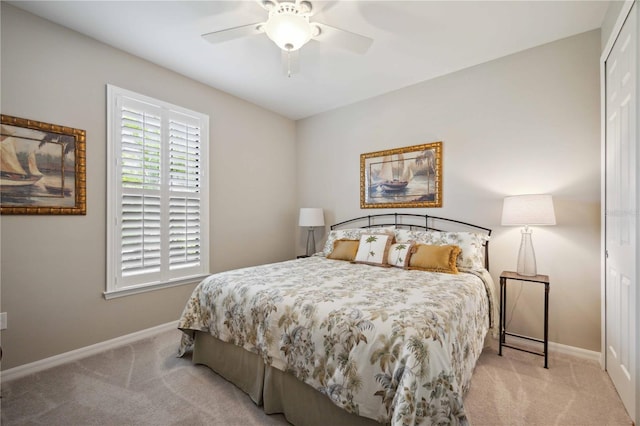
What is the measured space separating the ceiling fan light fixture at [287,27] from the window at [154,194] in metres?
1.73

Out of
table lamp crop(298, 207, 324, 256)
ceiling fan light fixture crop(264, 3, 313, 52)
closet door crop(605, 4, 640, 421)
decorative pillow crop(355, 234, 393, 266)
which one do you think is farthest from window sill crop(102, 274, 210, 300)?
closet door crop(605, 4, 640, 421)

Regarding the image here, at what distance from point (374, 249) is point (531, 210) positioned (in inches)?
55.5

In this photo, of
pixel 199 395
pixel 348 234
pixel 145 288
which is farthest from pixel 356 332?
pixel 145 288

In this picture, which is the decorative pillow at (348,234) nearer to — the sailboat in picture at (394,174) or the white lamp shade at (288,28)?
the sailboat in picture at (394,174)

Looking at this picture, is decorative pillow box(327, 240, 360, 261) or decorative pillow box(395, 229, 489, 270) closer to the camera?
decorative pillow box(395, 229, 489, 270)

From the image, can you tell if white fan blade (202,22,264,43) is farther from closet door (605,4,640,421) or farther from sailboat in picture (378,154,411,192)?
closet door (605,4,640,421)

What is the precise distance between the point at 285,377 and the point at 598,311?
2.71 metres

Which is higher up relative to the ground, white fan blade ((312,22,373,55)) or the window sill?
white fan blade ((312,22,373,55))

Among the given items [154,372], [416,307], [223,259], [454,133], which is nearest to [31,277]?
[154,372]

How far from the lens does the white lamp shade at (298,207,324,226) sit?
13.6ft

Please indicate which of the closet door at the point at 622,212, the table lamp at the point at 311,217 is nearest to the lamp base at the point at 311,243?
the table lamp at the point at 311,217

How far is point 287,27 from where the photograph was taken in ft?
6.48

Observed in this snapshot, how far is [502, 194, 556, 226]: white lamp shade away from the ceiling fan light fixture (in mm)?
2207

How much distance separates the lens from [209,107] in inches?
141
